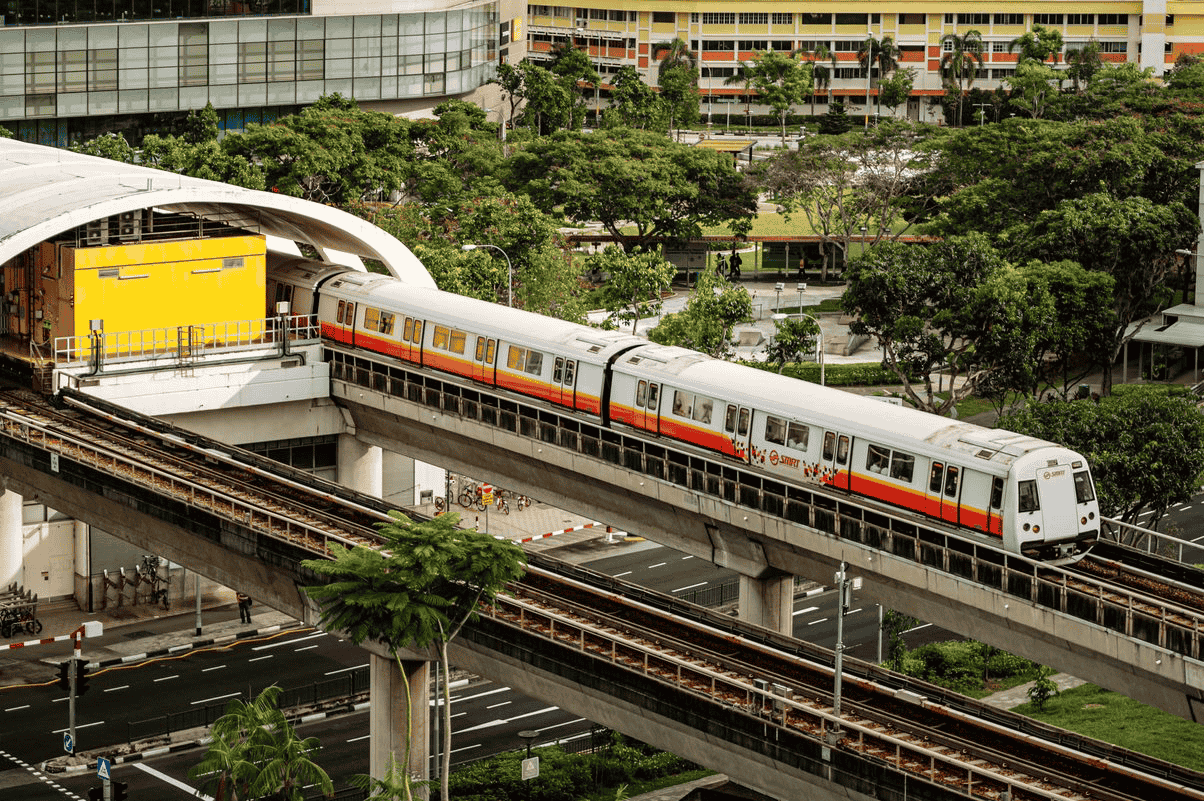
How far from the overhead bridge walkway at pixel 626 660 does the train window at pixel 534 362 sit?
11.2 m

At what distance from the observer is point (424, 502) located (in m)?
88.1

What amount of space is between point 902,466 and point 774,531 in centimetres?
490

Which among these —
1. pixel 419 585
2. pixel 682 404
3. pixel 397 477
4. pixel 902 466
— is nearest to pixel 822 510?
pixel 902 466

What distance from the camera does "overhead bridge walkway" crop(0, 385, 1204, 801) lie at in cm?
4450

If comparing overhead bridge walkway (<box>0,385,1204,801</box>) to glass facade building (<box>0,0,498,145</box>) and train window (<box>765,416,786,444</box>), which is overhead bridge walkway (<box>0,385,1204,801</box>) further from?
glass facade building (<box>0,0,498,145</box>)

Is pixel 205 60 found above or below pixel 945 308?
above

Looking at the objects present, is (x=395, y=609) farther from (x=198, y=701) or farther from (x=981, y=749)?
(x=198, y=701)

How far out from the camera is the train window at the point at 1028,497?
180 feet

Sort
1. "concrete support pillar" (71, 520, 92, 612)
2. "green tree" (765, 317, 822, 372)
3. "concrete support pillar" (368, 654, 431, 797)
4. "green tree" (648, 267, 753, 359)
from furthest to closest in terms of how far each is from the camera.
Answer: "green tree" (765, 317, 822, 372) → "green tree" (648, 267, 753, 359) → "concrete support pillar" (71, 520, 92, 612) → "concrete support pillar" (368, 654, 431, 797)

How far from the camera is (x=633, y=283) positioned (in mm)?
101562

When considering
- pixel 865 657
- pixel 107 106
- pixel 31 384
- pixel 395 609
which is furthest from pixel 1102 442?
pixel 107 106

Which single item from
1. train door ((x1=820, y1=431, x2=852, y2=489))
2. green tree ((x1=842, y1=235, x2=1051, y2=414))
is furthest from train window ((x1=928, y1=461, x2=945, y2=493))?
green tree ((x1=842, y1=235, x2=1051, y2=414))

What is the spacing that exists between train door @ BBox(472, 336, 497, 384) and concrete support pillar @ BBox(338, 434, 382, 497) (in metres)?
8.94

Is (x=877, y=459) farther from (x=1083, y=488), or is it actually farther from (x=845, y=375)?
(x=845, y=375)
